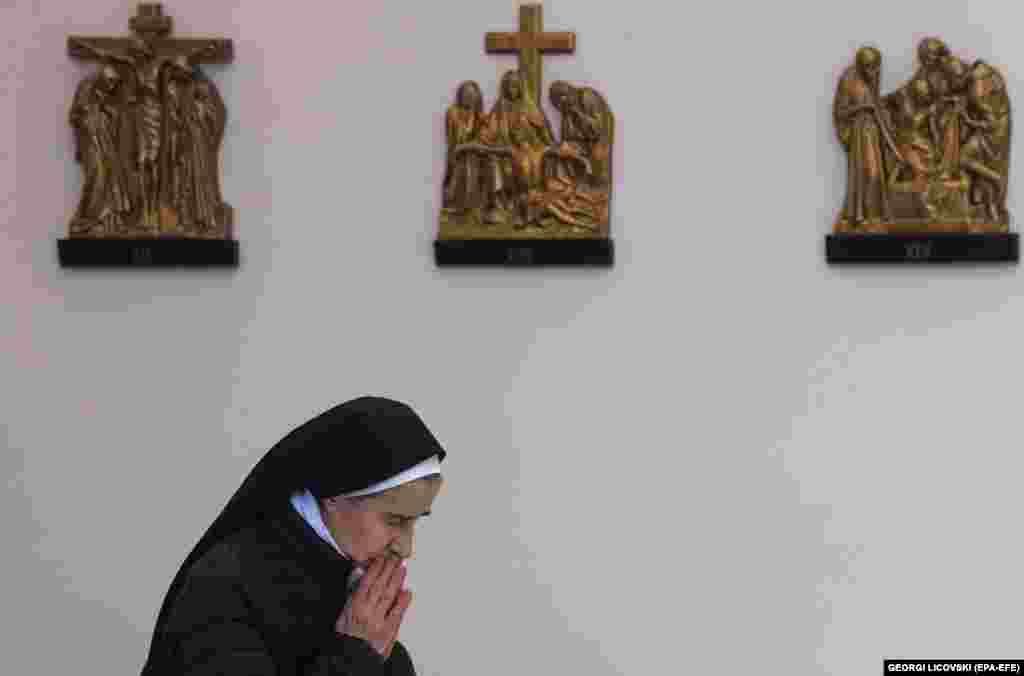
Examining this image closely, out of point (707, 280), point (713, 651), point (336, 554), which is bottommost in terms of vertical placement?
point (713, 651)

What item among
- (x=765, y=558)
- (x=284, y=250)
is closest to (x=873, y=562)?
(x=765, y=558)

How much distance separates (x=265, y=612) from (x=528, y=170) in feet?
11.2

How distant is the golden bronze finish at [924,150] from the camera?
6809mm

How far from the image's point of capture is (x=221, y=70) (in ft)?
23.2

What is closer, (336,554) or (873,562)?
(336,554)

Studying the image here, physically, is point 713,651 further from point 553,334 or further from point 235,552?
point 235,552

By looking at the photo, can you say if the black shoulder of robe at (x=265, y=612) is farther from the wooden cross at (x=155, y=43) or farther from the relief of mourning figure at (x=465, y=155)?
the wooden cross at (x=155, y=43)

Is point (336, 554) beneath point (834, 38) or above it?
beneath

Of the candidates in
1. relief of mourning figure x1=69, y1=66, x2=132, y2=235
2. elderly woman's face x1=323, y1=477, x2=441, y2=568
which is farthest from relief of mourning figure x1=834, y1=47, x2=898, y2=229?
elderly woman's face x1=323, y1=477, x2=441, y2=568

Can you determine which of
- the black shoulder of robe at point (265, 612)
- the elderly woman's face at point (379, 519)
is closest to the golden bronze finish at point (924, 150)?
the elderly woman's face at point (379, 519)

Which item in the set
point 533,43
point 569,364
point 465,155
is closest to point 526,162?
point 465,155

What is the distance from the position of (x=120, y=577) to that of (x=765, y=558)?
2373 millimetres

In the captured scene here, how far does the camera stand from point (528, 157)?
22.8 ft

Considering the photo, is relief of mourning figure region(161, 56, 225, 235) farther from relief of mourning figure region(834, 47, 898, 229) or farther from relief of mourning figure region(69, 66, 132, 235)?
relief of mourning figure region(834, 47, 898, 229)
